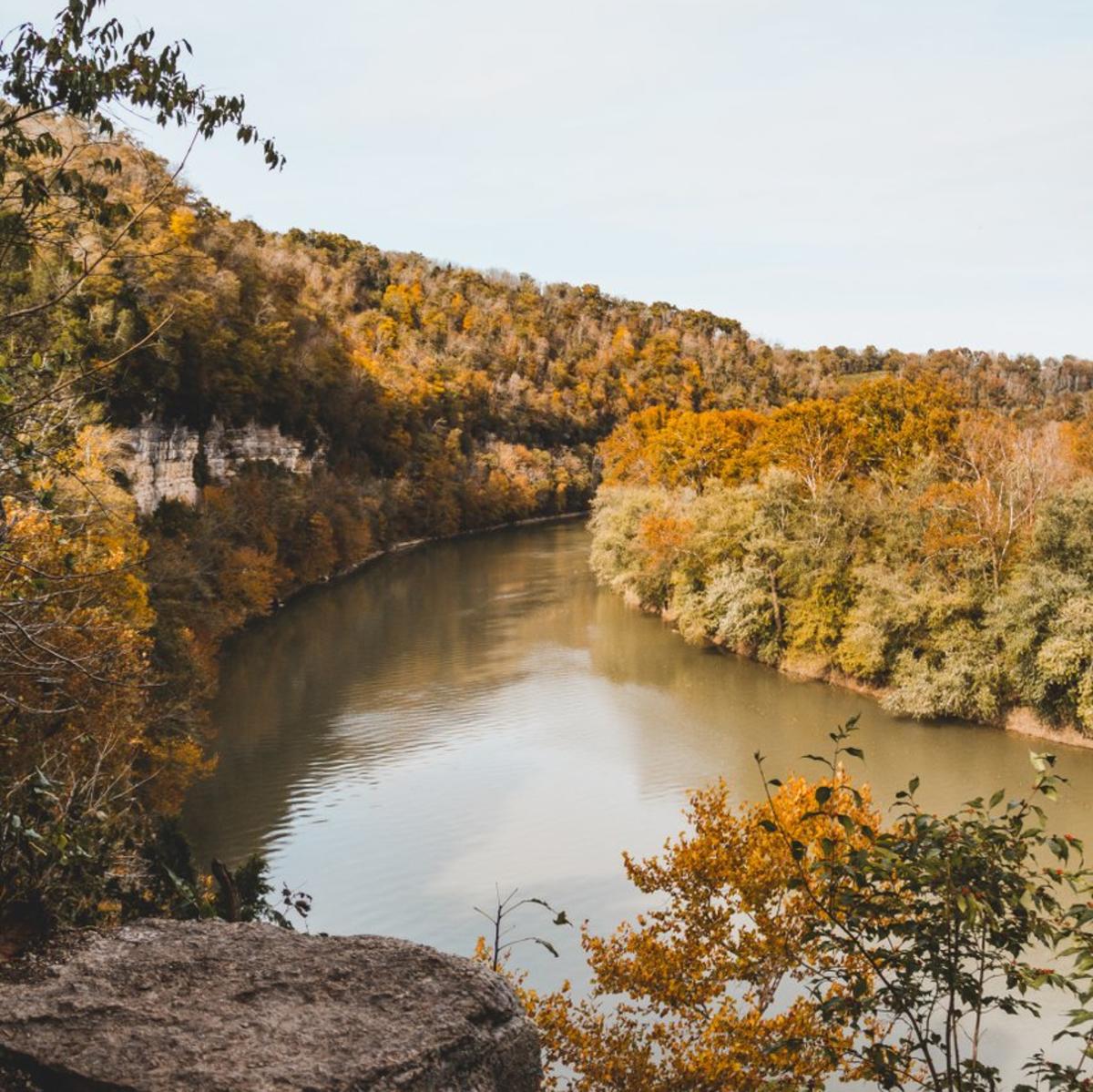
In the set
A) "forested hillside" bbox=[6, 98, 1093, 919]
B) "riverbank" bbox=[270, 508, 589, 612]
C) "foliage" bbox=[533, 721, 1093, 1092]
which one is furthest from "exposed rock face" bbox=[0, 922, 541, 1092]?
"riverbank" bbox=[270, 508, 589, 612]

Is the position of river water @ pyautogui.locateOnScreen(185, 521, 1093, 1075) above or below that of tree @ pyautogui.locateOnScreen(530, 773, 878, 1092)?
below

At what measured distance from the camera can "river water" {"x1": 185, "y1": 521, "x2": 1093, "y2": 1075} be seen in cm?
1580

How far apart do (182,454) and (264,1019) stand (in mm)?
36231

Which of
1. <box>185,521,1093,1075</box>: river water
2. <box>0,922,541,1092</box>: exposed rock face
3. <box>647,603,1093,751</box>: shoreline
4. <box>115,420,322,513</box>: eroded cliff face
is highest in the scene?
<box>115,420,322,513</box>: eroded cliff face

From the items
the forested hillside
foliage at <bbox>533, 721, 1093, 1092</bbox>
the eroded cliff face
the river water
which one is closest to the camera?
foliage at <bbox>533, 721, 1093, 1092</bbox>

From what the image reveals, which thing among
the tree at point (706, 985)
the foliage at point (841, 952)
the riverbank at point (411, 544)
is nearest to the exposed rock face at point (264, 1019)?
the foliage at point (841, 952)

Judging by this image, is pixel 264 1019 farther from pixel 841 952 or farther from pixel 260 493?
pixel 260 493

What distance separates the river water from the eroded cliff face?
618cm

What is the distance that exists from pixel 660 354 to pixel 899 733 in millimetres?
81784

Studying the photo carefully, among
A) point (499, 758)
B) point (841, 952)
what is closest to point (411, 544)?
point (499, 758)

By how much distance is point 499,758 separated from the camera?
2184 centimetres

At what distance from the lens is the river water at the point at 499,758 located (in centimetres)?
1580

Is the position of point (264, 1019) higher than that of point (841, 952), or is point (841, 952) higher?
point (264, 1019)

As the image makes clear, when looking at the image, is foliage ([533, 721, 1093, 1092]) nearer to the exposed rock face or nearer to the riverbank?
the exposed rock face
